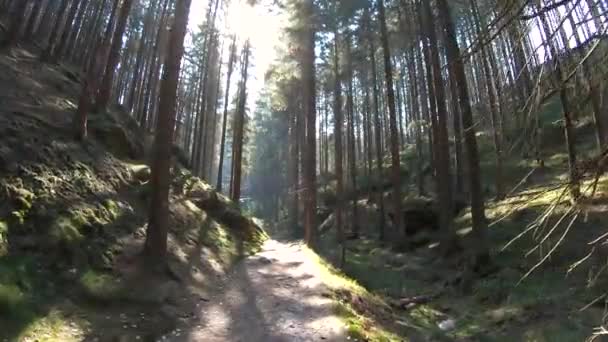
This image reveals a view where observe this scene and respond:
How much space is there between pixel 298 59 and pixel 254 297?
11776 mm

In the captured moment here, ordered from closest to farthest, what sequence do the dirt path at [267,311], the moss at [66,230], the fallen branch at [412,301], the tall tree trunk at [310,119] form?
the dirt path at [267,311]
the moss at [66,230]
the fallen branch at [412,301]
the tall tree trunk at [310,119]

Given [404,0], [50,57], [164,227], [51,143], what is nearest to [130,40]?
[50,57]

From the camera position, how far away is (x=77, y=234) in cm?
771

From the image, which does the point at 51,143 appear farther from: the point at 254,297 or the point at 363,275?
the point at 363,275

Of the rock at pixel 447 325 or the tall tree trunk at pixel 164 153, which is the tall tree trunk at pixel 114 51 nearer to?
the tall tree trunk at pixel 164 153

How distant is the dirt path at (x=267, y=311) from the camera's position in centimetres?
654

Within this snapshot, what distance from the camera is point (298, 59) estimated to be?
18.2 metres

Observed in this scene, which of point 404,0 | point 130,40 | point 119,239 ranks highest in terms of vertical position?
point 130,40

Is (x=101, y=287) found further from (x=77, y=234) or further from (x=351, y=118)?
(x=351, y=118)

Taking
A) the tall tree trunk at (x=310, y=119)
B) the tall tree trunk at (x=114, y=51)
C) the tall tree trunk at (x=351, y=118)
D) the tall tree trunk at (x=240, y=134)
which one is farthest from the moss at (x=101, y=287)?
the tall tree trunk at (x=351, y=118)

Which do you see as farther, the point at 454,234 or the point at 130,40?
the point at 130,40

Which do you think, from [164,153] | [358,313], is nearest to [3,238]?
[164,153]

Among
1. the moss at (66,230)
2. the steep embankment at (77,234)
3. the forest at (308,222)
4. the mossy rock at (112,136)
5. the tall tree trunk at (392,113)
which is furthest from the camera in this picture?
the tall tree trunk at (392,113)

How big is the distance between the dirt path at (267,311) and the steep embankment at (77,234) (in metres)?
0.48
